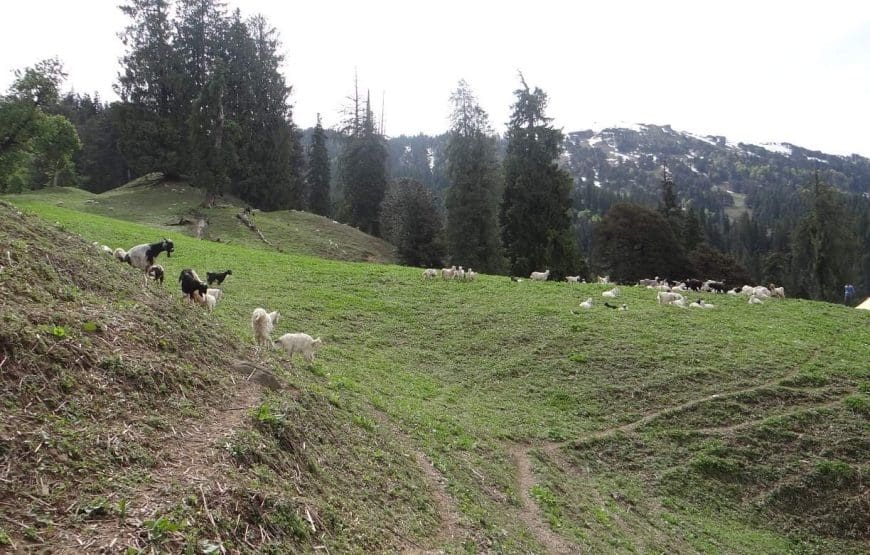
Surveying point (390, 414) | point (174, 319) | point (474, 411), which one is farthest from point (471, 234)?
point (174, 319)

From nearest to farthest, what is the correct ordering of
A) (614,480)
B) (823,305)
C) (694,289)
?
(614,480) → (823,305) → (694,289)

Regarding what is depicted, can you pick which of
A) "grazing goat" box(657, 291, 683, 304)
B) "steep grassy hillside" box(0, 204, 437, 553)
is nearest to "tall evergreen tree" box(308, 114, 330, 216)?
"grazing goat" box(657, 291, 683, 304)

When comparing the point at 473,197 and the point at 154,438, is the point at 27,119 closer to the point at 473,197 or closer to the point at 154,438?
the point at 473,197

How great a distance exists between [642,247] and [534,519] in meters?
50.3

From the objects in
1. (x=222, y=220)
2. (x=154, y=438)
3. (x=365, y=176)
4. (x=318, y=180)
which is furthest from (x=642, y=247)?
(x=154, y=438)

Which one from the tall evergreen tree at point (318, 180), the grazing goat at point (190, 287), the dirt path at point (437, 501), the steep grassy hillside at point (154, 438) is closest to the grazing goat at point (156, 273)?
the grazing goat at point (190, 287)

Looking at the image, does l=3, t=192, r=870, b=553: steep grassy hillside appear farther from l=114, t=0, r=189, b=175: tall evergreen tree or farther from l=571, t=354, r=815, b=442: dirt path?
l=114, t=0, r=189, b=175: tall evergreen tree

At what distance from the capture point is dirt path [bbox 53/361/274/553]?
13.2 feet

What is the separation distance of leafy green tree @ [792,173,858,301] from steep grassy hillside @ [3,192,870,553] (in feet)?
93.6

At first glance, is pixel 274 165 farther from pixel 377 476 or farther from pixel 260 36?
pixel 377 476

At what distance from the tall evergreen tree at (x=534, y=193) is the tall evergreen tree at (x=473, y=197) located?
1.70m

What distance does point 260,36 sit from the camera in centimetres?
6569

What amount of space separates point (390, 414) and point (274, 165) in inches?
2210

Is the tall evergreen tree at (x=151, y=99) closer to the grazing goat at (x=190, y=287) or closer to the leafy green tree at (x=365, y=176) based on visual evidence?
the leafy green tree at (x=365, y=176)
